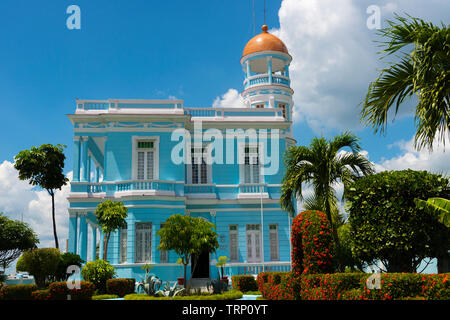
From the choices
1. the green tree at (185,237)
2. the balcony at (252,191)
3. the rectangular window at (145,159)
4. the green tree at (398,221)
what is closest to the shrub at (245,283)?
the green tree at (185,237)

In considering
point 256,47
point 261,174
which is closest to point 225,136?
point 261,174

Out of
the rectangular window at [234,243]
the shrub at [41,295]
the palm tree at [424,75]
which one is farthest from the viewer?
the rectangular window at [234,243]

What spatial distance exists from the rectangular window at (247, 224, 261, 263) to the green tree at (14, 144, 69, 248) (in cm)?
1190

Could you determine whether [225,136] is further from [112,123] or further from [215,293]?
[215,293]

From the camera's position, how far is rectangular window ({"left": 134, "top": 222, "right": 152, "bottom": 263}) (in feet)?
75.2

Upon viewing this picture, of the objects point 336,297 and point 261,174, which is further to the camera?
point 261,174

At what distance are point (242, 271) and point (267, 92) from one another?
1196 centimetres

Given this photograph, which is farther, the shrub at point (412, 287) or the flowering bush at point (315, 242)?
the flowering bush at point (315, 242)

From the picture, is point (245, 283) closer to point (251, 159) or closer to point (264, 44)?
point (251, 159)

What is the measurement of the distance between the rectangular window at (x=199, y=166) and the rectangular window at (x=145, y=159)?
2.39 metres

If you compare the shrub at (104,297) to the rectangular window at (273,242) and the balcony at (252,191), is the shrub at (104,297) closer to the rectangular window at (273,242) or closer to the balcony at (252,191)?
the balcony at (252,191)

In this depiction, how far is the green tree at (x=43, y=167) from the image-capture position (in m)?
28.5

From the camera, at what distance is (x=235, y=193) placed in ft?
84.0
